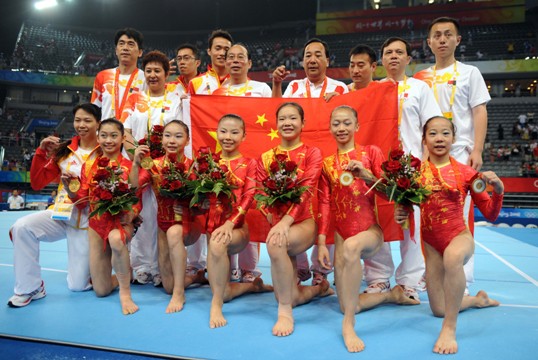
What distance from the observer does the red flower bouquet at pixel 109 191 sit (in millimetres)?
3592

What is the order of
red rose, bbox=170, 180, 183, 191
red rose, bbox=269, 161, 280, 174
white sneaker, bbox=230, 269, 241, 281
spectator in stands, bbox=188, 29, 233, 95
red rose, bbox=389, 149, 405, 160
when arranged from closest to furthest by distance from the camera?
red rose, bbox=389, 149, 405, 160, red rose, bbox=269, 161, 280, 174, red rose, bbox=170, 180, 183, 191, white sneaker, bbox=230, 269, 241, 281, spectator in stands, bbox=188, 29, 233, 95

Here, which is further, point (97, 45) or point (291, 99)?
point (97, 45)

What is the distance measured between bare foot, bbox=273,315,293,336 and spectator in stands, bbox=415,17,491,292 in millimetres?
2304

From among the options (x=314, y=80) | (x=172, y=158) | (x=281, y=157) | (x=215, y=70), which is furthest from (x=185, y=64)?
(x=281, y=157)

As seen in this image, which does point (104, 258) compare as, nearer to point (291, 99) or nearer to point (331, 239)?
point (331, 239)

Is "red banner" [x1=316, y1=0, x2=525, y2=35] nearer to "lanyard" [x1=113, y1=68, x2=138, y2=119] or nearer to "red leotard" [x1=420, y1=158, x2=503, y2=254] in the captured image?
"lanyard" [x1=113, y1=68, x2=138, y2=119]

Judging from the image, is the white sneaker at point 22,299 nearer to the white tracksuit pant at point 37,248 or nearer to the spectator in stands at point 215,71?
the white tracksuit pant at point 37,248

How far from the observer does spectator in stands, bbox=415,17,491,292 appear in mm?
3945

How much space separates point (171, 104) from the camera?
15.5 ft

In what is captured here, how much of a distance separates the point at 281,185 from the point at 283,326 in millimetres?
1071

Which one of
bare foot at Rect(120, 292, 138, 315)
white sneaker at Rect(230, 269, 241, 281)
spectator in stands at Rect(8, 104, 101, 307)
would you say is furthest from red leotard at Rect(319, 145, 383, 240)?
spectator in stands at Rect(8, 104, 101, 307)

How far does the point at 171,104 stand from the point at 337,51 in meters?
24.5

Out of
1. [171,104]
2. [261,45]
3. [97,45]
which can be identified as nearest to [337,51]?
[261,45]

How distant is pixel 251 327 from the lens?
3.04 meters
